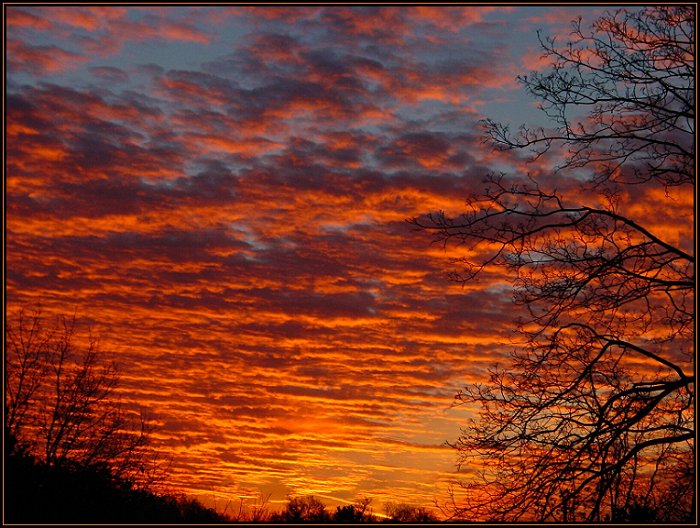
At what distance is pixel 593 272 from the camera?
1150 cm

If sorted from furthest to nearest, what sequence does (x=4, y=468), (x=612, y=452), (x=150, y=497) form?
(x=150, y=497), (x=4, y=468), (x=612, y=452)

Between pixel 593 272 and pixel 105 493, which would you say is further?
pixel 105 493

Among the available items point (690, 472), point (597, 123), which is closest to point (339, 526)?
point (690, 472)

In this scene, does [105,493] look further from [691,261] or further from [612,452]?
[691,261]

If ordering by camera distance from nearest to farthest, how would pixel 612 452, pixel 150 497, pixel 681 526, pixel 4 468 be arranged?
pixel 681 526 → pixel 612 452 → pixel 4 468 → pixel 150 497

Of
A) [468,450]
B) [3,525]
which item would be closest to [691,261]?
[468,450]

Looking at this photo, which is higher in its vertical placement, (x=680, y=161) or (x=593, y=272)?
(x=680, y=161)

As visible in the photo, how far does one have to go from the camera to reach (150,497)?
14.5m

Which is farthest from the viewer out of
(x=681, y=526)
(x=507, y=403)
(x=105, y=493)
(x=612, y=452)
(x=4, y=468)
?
(x=105, y=493)

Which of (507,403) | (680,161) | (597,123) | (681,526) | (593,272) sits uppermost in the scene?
(597,123)

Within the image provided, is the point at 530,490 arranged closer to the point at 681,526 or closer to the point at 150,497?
the point at 681,526

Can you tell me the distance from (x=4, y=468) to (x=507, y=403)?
25.6ft

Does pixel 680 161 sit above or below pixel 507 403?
above

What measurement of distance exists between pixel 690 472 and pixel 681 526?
1476 millimetres
